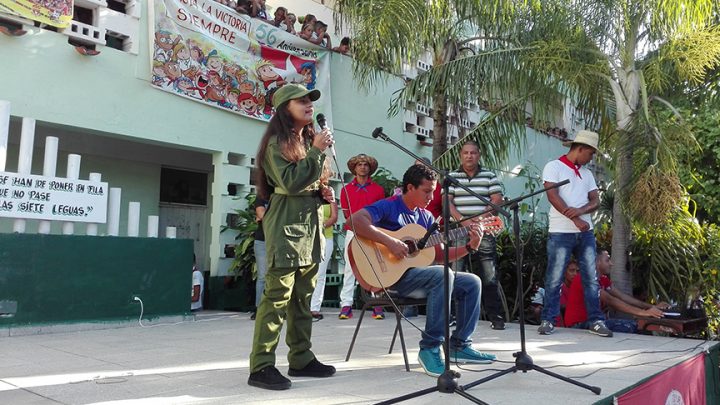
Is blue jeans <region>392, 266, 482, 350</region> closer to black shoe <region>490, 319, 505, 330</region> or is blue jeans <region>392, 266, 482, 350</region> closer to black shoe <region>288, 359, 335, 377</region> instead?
black shoe <region>288, 359, 335, 377</region>

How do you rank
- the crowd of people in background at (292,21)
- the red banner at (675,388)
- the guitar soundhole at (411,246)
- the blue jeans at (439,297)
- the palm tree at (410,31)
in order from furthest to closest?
1. the crowd of people in background at (292,21)
2. the palm tree at (410,31)
3. the guitar soundhole at (411,246)
4. the blue jeans at (439,297)
5. the red banner at (675,388)

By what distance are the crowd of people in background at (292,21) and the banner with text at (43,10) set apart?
7.32ft

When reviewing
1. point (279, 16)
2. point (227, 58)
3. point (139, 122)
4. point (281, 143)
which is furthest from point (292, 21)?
point (281, 143)

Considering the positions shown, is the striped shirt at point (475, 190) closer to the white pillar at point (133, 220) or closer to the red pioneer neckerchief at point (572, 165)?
the red pioneer neckerchief at point (572, 165)

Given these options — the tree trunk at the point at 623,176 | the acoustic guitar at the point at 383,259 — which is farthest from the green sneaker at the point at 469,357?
the tree trunk at the point at 623,176

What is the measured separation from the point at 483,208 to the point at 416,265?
7.27 ft

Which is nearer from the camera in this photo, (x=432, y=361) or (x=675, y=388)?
(x=432, y=361)

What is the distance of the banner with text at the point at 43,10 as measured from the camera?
6.76 m

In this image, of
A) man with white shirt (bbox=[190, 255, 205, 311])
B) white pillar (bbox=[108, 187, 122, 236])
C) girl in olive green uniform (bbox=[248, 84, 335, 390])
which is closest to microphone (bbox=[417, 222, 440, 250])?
girl in olive green uniform (bbox=[248, 84, 335, 390])

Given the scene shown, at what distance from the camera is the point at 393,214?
4.58 meters

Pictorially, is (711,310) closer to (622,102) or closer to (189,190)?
(622,102)

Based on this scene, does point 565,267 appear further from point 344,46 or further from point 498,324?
point 344,46

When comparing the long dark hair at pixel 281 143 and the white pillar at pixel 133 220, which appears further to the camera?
the white pillar at pixel 133 220

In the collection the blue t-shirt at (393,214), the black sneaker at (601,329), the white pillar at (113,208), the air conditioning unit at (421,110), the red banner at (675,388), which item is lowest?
the red banner at (675,388)
